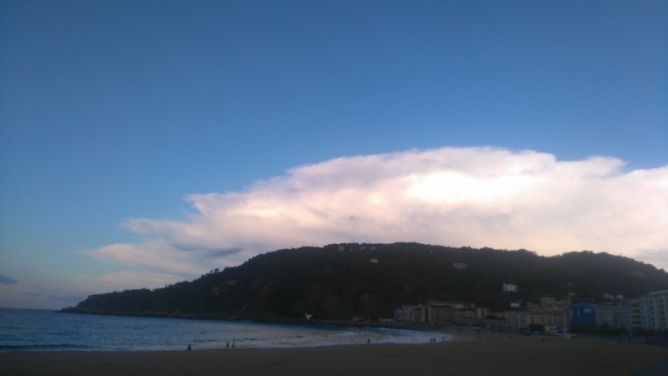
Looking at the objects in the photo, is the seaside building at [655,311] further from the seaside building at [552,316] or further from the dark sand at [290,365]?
the dark sand at [290,365]

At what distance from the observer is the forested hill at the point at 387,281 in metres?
115

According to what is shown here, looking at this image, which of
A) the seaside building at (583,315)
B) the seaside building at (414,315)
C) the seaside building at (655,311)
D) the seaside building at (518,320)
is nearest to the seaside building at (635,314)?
the seaside building at (655,311)

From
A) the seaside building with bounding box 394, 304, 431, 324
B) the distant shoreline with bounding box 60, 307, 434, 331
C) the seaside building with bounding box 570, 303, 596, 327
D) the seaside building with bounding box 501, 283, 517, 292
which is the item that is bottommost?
the distant shoreline with bounding box 60, 307, 434, 331

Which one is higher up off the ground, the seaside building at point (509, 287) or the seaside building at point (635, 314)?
the seaside building at point (509, 287)

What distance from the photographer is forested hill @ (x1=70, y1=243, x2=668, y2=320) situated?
115125 millimetres

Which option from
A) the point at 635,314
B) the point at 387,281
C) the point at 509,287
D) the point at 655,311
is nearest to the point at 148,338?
the point at 655,311

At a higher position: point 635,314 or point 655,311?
point 655,311

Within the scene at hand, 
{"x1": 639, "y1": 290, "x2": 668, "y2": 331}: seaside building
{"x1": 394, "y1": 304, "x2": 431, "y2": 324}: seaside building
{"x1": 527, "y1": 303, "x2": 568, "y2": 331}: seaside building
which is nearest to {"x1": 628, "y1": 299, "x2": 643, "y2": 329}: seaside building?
{"x1": 639, "y1": 290, "x2": 668, "y2": 331}: seaside building

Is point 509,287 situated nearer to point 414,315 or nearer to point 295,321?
point 414,315

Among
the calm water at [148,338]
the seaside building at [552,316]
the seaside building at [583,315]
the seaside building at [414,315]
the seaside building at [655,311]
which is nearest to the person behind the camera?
the calm water at [148,338]

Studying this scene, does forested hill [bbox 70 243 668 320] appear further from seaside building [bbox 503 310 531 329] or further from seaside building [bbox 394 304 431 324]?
seaside building [bbox 503 310 531 329]

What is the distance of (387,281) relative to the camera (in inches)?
5074

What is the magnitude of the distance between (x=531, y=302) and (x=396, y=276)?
1283 inches

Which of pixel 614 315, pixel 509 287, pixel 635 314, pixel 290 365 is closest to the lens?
pixel 290 365
